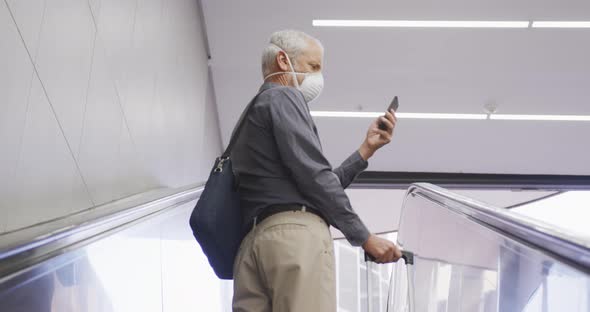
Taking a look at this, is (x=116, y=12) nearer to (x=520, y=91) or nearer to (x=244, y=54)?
(x=244, y=54)

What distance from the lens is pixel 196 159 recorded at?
7.47 metres

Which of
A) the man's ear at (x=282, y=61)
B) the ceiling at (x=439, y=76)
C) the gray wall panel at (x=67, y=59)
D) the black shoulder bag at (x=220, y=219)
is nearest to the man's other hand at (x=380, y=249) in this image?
the black shoulder bag at (x=220, y=219)

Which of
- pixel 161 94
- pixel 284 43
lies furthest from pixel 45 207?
pixel 161 94

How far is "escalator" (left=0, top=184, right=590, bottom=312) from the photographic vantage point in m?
1.43

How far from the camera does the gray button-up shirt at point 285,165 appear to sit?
2049 millimetres

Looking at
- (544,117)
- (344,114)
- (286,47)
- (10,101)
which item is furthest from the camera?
(344,114)

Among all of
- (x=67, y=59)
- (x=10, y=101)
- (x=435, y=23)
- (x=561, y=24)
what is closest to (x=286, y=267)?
(x=10, y=101)

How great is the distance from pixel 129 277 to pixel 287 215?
953 millimetres

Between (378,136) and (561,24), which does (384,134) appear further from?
(561,24)

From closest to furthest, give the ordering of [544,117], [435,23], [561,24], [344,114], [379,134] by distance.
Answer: [379,134] < [561,24] < [435,23] < [544,117] < [344,114]

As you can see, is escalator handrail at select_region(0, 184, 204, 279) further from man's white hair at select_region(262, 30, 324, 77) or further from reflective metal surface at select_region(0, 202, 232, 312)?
man's white hair at select_region(262, 30, 324, 77)

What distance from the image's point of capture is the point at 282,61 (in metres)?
2.47

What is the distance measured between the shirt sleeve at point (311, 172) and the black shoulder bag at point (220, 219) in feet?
0.69

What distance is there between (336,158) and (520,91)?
10.6ft
